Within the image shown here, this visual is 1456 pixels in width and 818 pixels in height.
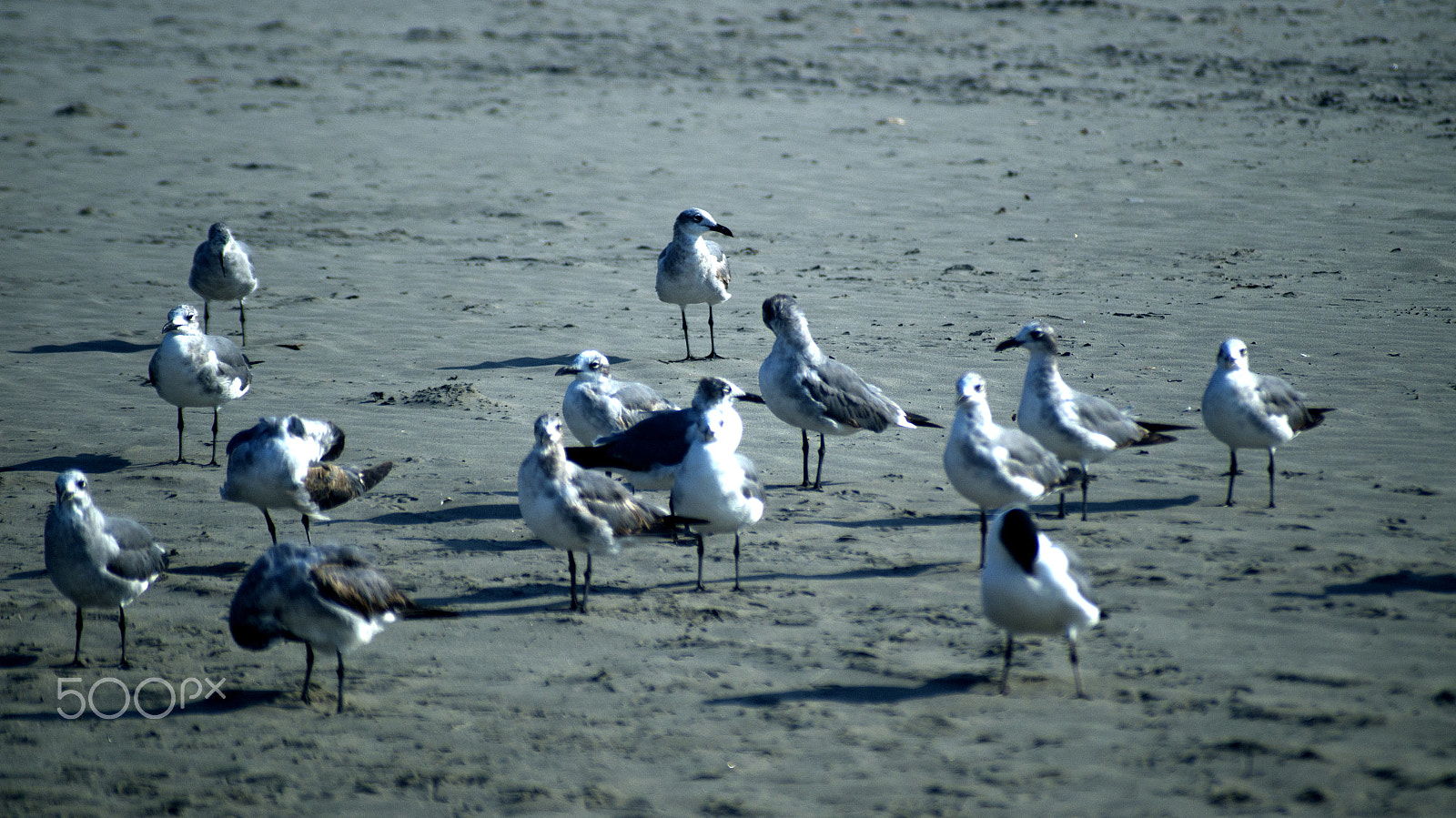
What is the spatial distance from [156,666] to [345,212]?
10.7 m

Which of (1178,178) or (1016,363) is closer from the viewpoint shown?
(1016,363)

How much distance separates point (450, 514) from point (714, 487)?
7.21 ft

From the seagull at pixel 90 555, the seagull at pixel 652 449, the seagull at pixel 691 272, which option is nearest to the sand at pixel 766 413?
the seagull at pixel 90 555

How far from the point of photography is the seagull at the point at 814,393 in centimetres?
780

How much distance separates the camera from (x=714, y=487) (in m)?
6.09

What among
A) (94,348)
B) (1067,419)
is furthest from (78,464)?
(1067,419)

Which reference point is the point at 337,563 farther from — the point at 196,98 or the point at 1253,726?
the point at 196,98

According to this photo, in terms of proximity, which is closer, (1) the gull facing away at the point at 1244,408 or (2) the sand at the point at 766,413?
(2) the sand at the point at 766,413

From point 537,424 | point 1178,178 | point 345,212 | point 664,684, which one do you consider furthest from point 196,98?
point 664,684

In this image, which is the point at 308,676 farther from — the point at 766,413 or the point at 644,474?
the point at 766,413

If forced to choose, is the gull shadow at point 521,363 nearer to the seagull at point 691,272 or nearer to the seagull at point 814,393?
the seagull at point 691,272

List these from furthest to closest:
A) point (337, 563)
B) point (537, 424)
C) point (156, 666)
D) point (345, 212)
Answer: point (345, 212)
point (537, 424)
point (156, 666)
point (337, 563)

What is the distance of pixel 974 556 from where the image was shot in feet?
21.9

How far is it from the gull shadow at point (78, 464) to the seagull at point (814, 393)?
4.48 m
